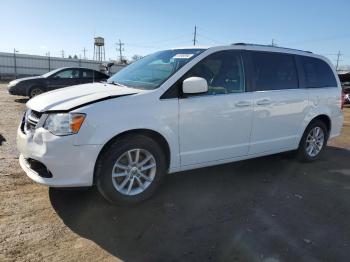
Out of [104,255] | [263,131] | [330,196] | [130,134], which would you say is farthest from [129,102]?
[330,196]

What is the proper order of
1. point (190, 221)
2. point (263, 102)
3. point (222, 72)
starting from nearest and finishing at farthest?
point (190, 221) → point (222, 72) → point (263, 102)

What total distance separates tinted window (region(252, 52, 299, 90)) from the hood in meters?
1.95

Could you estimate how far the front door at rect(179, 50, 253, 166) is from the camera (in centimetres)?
436

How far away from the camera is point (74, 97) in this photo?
3949mm

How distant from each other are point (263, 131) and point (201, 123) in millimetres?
1225

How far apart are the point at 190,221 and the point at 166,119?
3.83 feet

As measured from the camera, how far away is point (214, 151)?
4676mm

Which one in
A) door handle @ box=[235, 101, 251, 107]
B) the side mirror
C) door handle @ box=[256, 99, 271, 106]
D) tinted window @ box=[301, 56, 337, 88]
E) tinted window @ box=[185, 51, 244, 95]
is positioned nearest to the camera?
the side mirror

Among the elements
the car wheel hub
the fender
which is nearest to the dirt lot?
the fender

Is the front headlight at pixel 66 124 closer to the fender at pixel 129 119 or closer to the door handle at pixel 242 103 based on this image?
the fender at pixel 129 119

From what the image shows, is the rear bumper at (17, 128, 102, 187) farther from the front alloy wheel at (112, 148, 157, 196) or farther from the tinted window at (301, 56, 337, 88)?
the tinted window at (301, 56, 337, 88)

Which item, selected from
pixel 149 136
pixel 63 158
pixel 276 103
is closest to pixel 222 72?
pixel 276 103

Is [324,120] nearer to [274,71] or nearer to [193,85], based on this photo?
[274,71]

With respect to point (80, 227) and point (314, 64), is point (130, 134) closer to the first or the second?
point (80, 227)
